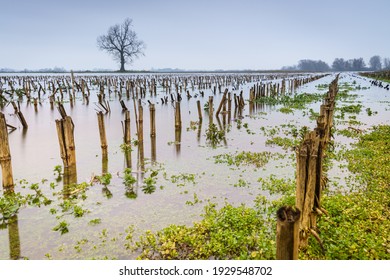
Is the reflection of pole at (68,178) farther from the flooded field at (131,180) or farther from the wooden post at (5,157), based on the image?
the wooden post at (5,157)

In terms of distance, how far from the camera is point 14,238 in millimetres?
6828

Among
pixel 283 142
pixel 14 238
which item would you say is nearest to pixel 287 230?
pixel 14 238

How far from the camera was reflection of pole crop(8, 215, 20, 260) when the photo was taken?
6270 mm

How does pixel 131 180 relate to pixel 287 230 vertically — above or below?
below

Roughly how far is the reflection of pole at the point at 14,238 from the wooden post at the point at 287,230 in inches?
205

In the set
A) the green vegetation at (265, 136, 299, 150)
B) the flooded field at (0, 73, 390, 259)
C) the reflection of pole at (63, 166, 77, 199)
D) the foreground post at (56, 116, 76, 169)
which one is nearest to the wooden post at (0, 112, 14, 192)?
the flooded field at (0, 73, 390, 259)

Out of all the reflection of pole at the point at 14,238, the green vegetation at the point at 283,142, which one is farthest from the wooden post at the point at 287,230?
the green vegetation at the point at 283,142

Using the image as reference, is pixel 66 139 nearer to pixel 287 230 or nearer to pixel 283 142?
pixel 287 230

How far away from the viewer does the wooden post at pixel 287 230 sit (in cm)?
362

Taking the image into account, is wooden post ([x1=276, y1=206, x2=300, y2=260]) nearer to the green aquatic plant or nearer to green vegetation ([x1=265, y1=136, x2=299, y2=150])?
green vegetation ([x1=265, y1=136, x2=299, y2=150])

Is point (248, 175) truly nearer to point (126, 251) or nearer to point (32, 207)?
point (126, 251)

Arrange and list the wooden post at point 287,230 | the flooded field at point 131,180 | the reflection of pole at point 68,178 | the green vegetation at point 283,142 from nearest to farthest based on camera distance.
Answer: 1. the wooden post at point 287,230
2. the flooded field at point 131,180
3. the reflection of pole at point 68,178
4. the green vegetation at point 283,142

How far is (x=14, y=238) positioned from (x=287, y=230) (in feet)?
19.7
